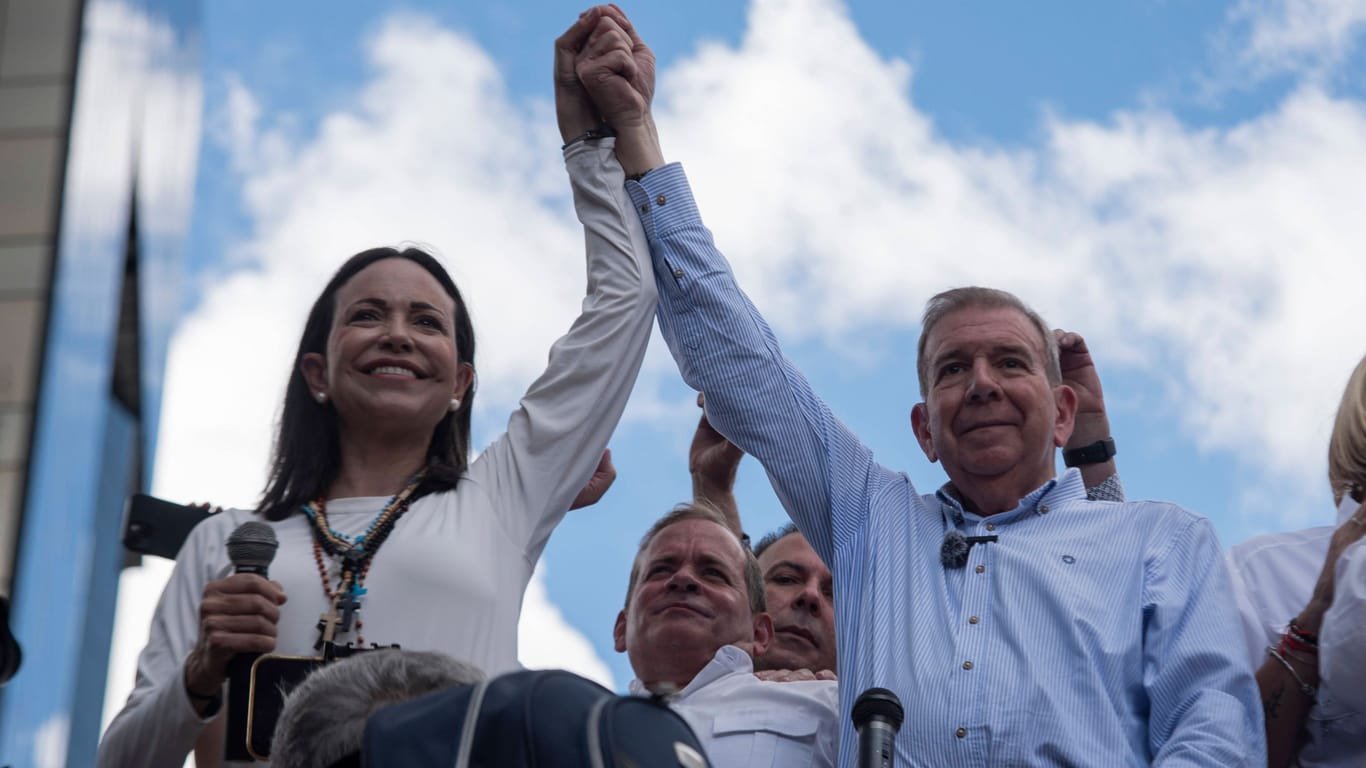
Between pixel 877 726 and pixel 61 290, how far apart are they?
58.8ft

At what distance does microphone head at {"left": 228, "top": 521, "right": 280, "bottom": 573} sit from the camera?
3191 mm

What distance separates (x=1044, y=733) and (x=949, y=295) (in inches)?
46.2

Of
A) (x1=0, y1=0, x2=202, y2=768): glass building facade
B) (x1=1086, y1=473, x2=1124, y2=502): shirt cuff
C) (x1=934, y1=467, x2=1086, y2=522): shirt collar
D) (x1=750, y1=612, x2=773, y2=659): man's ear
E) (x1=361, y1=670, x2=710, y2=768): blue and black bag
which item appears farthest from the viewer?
(x1=0, y1=0, x2=202, y2=768): glass building facade

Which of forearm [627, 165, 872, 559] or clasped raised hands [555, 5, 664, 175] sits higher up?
clasped raised hands [555, 5, 664, 175]

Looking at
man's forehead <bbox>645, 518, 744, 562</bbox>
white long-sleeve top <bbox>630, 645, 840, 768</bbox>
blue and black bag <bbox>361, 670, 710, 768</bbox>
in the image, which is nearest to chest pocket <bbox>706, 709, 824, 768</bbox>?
white long-sleeve top <bbox>630, 645, 840, 768</bbox>

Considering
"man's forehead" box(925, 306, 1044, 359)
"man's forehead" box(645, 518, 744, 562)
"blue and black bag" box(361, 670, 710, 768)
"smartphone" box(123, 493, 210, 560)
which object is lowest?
"blue and black bag" box(361, 670, 710, 768)

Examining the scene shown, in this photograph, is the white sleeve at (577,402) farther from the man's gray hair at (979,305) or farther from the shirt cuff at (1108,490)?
the shirt cuff at (1108,490)

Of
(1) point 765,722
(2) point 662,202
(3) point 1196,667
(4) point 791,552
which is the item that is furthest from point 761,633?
(3) point 1196,667

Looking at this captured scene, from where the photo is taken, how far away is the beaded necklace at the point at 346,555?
321 cm

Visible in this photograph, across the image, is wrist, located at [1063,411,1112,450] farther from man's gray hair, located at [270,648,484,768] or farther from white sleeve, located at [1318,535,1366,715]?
man's gray hair, located at [270,648,484,768]

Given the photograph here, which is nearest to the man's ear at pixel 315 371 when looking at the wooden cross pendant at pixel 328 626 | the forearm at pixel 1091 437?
the wooden cross pendant at pixel 328 626

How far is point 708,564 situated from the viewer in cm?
458

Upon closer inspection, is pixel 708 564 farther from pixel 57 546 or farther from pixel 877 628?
pixel 57 546

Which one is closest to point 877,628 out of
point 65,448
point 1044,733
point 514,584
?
point 1044,733
